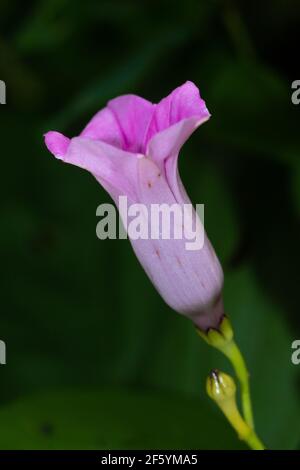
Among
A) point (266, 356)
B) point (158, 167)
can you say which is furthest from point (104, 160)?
point (266, 356)

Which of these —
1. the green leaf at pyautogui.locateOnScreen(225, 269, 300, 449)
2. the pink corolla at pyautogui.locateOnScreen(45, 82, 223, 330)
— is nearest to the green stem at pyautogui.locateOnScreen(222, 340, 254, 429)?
the pink corolla at pyautogui.locateOnScreen(45, 82, 223, 330)

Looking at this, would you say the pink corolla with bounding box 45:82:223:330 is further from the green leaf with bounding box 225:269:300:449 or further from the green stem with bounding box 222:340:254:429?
the green leaf with bounding box 225:269:300:449

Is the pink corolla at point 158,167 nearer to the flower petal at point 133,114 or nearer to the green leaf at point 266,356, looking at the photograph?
the flower petal at point 133,114

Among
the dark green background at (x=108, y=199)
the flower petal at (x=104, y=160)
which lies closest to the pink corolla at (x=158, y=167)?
the flower petal at (x=104, y=160)

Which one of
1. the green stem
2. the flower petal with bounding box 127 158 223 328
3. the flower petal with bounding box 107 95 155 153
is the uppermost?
the flower petal with bounding box 107 95 155 153

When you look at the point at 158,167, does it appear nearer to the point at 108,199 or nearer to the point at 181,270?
the point at 181,270

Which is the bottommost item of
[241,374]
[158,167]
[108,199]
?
[241,374]

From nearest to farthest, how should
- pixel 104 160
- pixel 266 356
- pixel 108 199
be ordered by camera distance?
pixel 104 160
pixel 266 356
pixel 108 199
